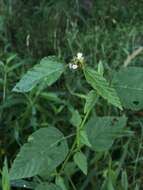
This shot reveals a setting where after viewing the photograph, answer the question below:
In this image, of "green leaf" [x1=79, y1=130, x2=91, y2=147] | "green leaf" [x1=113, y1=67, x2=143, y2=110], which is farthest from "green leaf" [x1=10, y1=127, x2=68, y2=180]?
"green leaf" [x1=113, y1=67, x2=143, y2=110]

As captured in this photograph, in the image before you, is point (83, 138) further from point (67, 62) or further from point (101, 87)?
point (67, 62)

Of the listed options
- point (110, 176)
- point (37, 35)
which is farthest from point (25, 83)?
point (37, 35)

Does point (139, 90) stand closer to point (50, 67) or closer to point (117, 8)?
point (50, 67)

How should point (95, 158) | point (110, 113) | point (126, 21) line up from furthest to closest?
point (126, 21) → point (110, 113) → point (95, 158)

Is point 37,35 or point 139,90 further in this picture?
point 37,35

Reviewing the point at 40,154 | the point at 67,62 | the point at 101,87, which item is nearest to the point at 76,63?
the point at 101,87

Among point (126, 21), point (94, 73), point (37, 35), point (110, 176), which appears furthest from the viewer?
point (126, 21)

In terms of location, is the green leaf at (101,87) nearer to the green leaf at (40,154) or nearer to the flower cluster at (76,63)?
the flower cluster at (76,63)
